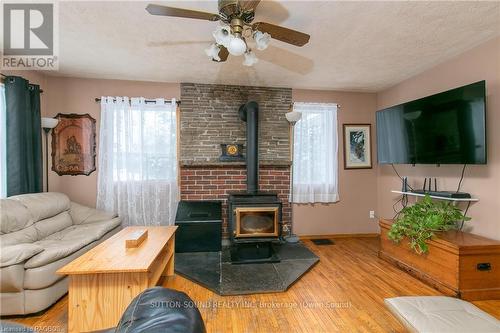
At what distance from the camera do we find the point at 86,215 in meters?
3.19

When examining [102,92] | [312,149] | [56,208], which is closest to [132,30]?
[102,92]

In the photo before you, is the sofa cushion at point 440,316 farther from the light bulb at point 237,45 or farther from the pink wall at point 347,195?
the pink wall at point 347,195

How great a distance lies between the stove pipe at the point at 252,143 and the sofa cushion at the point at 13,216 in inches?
96.8

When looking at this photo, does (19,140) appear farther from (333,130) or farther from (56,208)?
(333,130)

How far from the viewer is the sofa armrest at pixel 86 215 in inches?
124

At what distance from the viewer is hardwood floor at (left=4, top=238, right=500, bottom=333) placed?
188 cm

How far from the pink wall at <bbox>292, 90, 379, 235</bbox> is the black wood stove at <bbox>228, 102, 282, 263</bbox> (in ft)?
2.96

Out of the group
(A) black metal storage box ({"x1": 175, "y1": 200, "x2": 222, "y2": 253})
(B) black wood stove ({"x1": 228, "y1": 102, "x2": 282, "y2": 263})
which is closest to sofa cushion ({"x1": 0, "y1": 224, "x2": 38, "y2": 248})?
(A) black metal storage box ({"x1": 175, "y1": 200, "x2": 222, "y2": 253})

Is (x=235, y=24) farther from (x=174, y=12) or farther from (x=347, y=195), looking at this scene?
(x=347, y=195)

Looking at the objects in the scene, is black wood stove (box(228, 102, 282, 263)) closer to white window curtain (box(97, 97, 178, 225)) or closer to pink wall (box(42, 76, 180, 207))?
white window curtain (box(97, 97, 178, 225))

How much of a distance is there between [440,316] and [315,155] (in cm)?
281

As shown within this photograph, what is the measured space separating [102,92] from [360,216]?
4.49m

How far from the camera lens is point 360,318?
1963 mm

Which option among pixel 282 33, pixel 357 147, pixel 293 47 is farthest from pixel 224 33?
pixel 357 147
